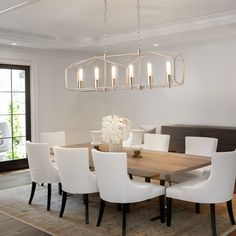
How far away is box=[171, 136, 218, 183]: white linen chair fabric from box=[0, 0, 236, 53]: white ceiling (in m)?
1.69

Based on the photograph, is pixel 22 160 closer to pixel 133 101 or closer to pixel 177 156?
pixel 133 101

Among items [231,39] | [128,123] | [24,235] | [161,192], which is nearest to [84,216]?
[24,235]

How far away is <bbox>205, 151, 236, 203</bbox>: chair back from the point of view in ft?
10.5

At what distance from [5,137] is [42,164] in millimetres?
2738

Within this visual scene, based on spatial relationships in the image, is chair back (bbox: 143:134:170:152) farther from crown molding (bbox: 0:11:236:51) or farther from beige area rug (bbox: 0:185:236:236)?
crown molding (bbox: 0:11:236:51)

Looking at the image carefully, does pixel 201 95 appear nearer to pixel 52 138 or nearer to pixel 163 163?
pixel 52 138

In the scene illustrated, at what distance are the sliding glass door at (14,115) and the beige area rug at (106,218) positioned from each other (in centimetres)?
202

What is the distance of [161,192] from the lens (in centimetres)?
358

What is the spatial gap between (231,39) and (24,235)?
15.5ft

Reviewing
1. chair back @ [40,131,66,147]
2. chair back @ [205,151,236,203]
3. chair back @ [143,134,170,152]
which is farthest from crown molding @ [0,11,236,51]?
chair back @ [205,151,236,203]

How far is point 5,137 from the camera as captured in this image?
650cm

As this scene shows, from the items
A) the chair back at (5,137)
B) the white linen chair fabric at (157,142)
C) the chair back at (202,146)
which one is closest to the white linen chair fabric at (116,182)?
the chair back at (202,146)

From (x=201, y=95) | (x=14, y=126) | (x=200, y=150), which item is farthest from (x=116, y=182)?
(x=14, y=126)

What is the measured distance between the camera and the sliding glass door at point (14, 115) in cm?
645
